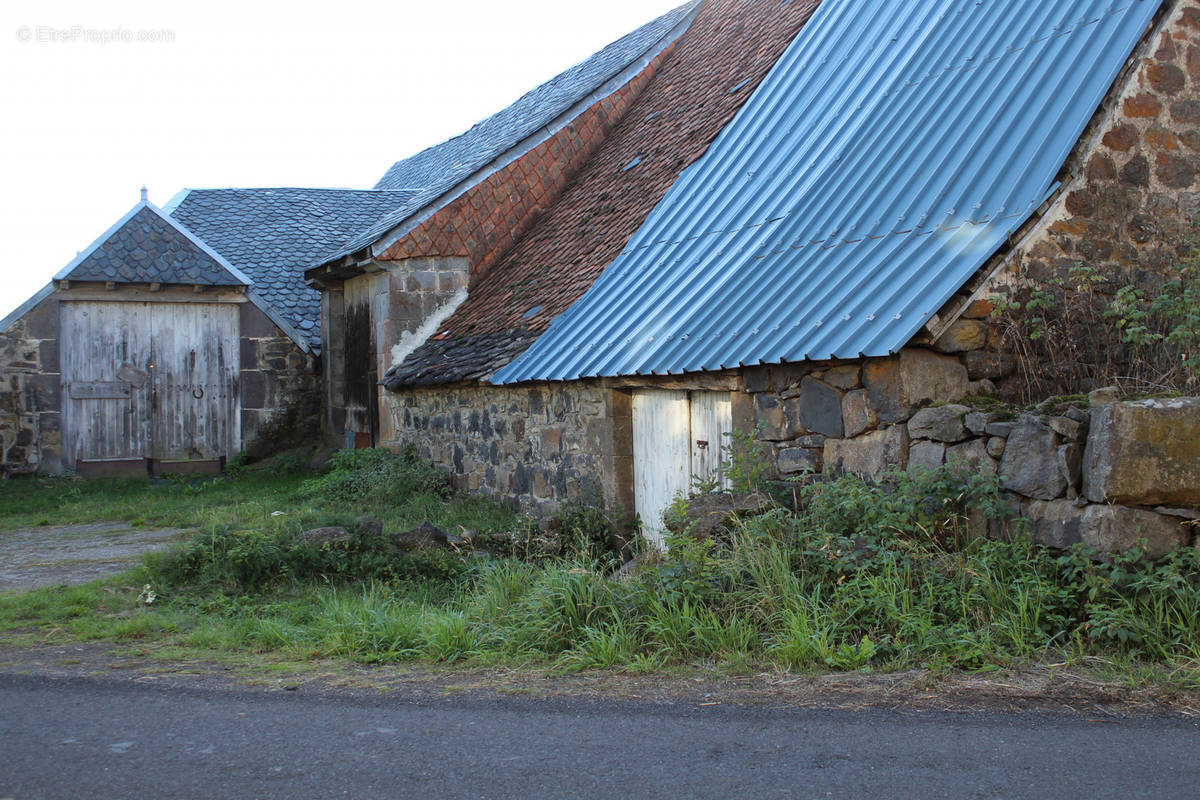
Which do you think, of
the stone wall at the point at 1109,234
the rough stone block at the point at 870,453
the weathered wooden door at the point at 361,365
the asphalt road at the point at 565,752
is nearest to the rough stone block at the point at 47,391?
the weathered wooden door at the point at 361,365

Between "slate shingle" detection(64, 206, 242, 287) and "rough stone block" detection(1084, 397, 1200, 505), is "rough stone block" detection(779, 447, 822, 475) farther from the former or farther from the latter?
"slate shingle" detection(64, 206, 242, 287)

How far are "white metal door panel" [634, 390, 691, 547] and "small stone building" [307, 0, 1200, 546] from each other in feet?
0.09

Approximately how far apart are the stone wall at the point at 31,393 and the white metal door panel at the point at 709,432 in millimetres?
11181

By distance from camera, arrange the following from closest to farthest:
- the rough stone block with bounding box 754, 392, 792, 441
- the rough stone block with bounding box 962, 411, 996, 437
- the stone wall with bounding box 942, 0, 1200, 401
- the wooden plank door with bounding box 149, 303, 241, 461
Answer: the rough stone block with bounding box 962, 411, 996, 437 < the stone wall with bounding box 942, 0, 1200, 401 < the rough stone block with bounding box 754, 392, 792, 441 < the wooden plank door with bounding box 149, 303, 241, 461

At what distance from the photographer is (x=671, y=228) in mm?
10242

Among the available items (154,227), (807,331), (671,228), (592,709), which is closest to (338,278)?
(154,227)

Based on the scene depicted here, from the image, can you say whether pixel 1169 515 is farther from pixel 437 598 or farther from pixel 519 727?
pixel 437 598

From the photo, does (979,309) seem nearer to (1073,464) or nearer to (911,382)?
(911,382)

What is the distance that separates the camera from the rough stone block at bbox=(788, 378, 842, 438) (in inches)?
264

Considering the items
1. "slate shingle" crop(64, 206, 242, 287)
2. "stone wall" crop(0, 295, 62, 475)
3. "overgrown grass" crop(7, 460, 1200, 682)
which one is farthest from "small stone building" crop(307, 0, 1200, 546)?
"stone wall" crop(0, 295, 62, 475)

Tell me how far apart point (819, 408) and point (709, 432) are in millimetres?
1471

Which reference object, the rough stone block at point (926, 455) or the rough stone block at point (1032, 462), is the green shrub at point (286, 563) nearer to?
the rough stone block at point (926, 455)

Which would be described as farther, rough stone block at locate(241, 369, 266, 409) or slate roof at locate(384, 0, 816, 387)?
→ rough stone block at locate(241, 369, 266, 409)

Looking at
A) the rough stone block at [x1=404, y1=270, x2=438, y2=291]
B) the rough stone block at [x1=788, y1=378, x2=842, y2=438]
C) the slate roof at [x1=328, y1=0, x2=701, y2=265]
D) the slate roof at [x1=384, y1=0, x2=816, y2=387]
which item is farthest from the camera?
the slate roof at [x1=328, y1=0, x2=701, y2=265]
